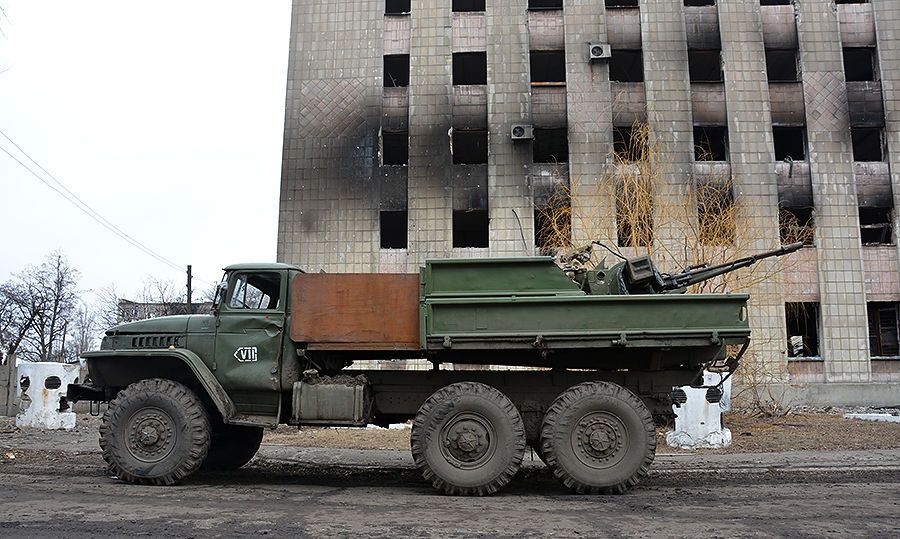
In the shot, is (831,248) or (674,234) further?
(831,248)

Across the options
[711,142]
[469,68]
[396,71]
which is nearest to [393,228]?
[396,71]

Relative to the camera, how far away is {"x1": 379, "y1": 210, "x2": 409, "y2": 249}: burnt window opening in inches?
968

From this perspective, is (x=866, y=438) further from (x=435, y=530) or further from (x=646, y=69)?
(x=646, y=69)

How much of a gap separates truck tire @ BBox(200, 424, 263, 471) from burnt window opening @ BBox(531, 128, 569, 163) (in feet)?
54.1

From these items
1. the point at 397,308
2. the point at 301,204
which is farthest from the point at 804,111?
Answer: the point at 397,308

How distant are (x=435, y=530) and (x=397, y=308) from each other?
300 centimetres

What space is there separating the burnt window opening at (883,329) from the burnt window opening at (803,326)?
1.87 metres

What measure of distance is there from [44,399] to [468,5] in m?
19.7

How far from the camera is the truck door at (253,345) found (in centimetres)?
875

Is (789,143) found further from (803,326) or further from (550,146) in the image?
(550,146)

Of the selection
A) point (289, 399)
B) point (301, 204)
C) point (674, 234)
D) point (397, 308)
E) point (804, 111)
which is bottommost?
point (289, 399)

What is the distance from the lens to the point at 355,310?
27.7 ft

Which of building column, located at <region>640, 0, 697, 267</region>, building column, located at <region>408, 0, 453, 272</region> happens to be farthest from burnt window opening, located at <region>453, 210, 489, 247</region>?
building column, located at <region>640, 0, 697, 267</region>

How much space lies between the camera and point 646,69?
78.9 ft
